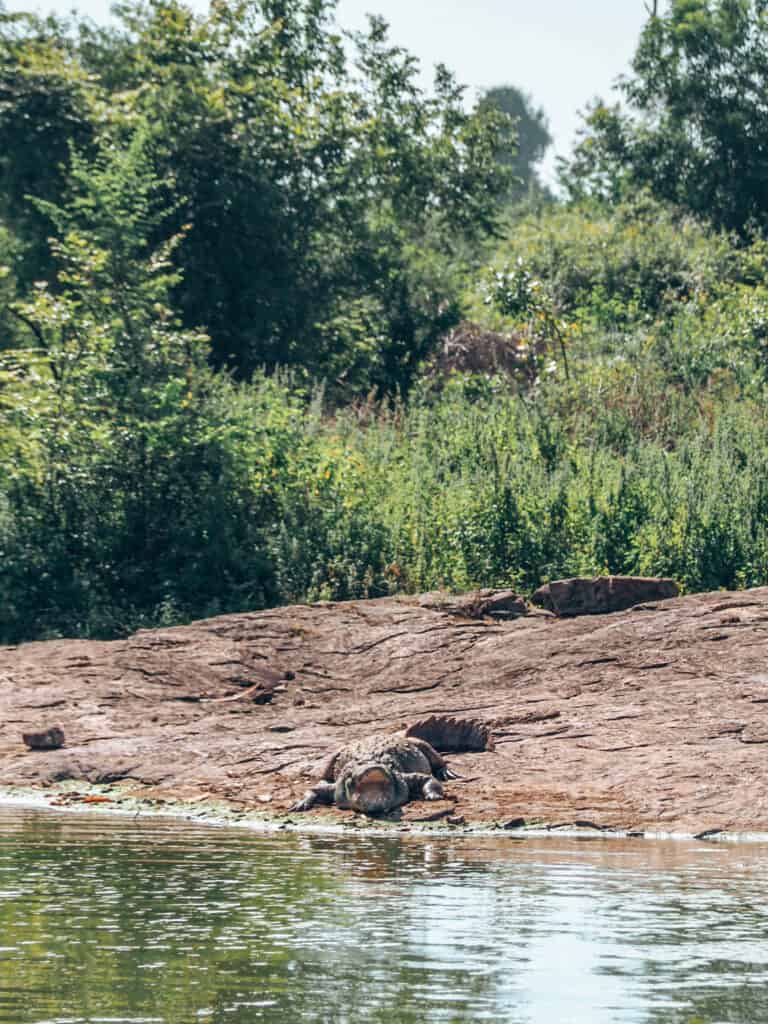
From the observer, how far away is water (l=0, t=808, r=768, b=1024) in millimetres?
5105

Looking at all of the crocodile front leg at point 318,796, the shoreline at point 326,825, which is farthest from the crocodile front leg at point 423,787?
the crocodile front leg at point 318,796

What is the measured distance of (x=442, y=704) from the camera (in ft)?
42.4

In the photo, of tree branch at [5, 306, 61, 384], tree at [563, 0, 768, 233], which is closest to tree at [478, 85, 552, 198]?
tree at [563, 0, 768, 233]

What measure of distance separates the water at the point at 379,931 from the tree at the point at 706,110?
27.7m

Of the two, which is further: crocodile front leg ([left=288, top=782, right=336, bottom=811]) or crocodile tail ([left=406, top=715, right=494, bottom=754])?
crocodile tail ([left=406, top=715, right=494, bottom=754])

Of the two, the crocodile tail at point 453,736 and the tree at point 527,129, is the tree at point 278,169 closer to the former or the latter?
the crocodile tail at point 453,736

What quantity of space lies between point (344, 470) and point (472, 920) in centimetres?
1216

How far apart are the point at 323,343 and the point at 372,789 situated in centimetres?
1786

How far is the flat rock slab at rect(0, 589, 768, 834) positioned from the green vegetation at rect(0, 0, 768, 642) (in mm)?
1827

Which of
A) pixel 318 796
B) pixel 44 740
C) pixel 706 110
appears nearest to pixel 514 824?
pixel 318 796

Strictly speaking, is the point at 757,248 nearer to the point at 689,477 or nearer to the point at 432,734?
the point at 689,477

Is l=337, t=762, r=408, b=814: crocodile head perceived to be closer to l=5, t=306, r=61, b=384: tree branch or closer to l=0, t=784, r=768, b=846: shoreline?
l=0, t=784, r=768, b=846: shoreline

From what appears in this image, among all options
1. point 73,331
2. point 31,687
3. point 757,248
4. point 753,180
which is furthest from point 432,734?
point 753,180

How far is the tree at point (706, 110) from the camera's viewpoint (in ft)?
115
